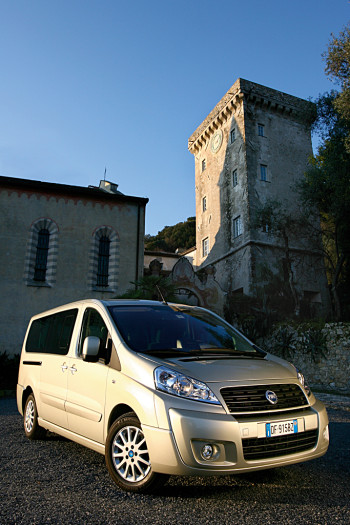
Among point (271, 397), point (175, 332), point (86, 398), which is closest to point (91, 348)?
point (86, 398)

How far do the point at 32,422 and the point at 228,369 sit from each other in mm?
3727

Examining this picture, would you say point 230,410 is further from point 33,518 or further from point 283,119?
point 283,119

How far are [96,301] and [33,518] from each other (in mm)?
2394

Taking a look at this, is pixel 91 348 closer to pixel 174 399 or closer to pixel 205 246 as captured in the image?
pixel 174 399

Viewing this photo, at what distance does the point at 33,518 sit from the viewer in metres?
2.84

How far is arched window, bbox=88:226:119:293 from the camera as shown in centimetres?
2192

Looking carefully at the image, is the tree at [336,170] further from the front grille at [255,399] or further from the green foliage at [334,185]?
the front grille at [255,399]

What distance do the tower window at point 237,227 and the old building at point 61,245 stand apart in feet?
38.3

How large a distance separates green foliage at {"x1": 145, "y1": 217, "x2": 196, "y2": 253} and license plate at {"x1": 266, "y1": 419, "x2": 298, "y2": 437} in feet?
174

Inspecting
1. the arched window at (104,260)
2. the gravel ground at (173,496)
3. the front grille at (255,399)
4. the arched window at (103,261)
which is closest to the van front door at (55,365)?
the gravel ground at (173,496)

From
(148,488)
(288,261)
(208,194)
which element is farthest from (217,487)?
(208,194)

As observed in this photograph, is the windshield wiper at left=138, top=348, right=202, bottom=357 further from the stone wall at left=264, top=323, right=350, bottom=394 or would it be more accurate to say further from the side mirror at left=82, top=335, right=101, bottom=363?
the stone wall at left=264, top=323, right=350, bottom=394

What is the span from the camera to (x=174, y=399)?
315 cm

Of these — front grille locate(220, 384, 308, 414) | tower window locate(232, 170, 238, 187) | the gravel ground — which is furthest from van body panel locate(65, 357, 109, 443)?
tower window locate(232, 170, 238, 187)
